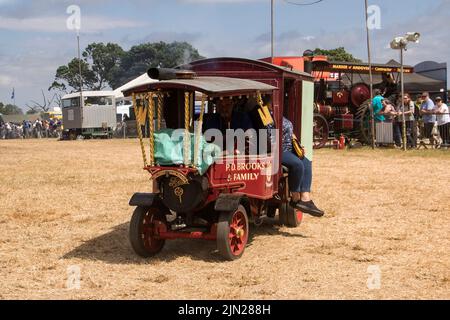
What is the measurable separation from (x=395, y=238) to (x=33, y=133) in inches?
1757

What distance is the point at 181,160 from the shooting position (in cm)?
629

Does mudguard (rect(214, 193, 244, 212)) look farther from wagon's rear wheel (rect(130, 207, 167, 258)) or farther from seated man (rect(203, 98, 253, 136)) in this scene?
seated man (rect(203, 98, 253, 136))

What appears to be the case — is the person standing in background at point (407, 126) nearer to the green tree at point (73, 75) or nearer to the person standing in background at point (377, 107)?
the person standing in background at point (377, 107)

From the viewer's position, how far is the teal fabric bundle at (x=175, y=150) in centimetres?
630

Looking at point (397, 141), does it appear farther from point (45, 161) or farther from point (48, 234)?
point (48, 234)

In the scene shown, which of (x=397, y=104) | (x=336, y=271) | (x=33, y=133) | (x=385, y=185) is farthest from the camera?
(x=33, y=133)

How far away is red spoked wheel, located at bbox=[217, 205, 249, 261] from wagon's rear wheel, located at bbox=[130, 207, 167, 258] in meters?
0.77

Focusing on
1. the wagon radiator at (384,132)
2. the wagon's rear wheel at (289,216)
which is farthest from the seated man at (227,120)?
the wagon radiator at (384,132)

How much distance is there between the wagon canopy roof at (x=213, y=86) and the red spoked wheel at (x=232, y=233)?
128 centimetres

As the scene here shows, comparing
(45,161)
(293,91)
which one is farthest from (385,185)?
(45,161)

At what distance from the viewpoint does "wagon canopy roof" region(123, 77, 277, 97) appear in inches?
244

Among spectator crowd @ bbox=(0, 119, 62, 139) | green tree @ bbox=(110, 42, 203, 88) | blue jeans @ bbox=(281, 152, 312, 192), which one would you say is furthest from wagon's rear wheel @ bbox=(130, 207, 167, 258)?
green tree @ bbox=(110, 42, 203, 88)

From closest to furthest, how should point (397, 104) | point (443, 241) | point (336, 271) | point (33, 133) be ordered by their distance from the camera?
1. point (336, 271)
2. point (443, 241)
3. point (397, 104)
4. point (33, 133)

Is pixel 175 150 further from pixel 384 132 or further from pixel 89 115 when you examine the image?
pixel 89 115
